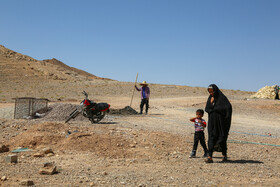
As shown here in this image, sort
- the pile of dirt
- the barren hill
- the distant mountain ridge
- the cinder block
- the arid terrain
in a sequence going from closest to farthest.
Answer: the arid terrain, the cinder block, the pile of dirt, the barren hill, the distant mountain ridge

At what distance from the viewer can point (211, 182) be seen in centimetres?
504

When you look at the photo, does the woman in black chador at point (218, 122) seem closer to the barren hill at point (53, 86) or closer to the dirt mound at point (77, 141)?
the dirt mound at point (77, 141)

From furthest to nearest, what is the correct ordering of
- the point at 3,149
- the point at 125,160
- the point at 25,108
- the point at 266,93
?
the point at 266,93 < the point at 25,108 < the point at 3,149 < the point at 125,160

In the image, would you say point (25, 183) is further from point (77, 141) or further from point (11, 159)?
point (77, 141)

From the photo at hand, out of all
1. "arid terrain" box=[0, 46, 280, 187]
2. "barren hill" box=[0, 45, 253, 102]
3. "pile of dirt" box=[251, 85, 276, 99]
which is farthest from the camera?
"barren hill" box=[0, 45, 253, 102]

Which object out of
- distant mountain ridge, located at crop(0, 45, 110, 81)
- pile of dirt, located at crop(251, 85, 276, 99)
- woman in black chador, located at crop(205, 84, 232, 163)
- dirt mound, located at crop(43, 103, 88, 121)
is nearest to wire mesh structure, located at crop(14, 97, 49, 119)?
dirt mound, located at crop(43, 103, 88, 121)

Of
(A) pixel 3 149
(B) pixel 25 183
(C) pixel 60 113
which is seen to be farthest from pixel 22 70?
(B) pixel 25 183

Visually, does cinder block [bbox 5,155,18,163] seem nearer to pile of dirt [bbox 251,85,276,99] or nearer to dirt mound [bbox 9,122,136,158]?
dirt mound [bbox 9,122,136,158]

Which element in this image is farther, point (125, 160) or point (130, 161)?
point (125, 160)

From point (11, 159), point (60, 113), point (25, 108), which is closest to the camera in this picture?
point (11, 159)

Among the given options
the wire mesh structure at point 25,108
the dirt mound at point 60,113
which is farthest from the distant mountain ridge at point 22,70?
the dirt mound at point 60,113

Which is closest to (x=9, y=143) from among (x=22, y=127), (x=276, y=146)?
(x=22, y=127)

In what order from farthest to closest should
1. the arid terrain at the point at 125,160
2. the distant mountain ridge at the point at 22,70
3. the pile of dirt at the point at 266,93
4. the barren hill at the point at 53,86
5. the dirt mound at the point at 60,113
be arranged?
the distant mountain ridge at the point at 22,70 < the barren hill at the point at 53,86 < the pile of dirt at the point at 266,93 < the dirt mound at the point at 60,113 < the arid terrain at the point at 125,160

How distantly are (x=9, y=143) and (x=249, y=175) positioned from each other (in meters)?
6.61
